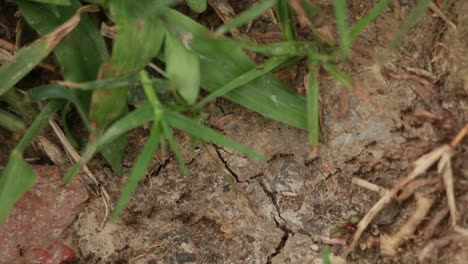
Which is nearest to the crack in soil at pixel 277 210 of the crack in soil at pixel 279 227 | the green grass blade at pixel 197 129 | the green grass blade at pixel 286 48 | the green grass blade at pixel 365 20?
the crack in soil at pixel 279 227

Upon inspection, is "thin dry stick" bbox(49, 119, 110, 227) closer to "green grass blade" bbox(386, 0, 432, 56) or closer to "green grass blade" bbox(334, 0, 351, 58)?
"green grass blade" bbox(334, 0, 351, 58)

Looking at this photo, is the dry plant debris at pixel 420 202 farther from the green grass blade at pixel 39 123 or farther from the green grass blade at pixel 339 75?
the green grass blade at pixel 39 123

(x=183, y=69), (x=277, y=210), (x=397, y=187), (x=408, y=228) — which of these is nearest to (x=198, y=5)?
(x=183, y=69)

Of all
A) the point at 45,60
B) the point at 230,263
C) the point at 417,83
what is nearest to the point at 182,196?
the point at 230,263

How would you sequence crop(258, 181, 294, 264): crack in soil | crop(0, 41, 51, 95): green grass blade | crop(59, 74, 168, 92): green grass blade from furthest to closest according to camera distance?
1. crop(258, 181, 294, 264): crack in soil
2. crop(0, 41, 51, 95): green grass blade
3. crop(59, 74, 168, 92): green grass blade

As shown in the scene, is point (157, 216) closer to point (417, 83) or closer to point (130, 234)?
point (130, 234)

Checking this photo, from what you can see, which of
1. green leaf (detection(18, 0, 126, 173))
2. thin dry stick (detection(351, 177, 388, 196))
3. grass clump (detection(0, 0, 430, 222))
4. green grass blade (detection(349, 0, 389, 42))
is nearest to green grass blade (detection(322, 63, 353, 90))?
grass clump (detection(0, 0, 430, 222))
